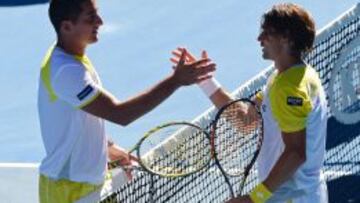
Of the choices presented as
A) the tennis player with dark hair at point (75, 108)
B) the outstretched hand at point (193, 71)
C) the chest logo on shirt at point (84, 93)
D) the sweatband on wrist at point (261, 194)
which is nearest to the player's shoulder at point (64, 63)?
the tennis player with dark hair at point (75, 108)

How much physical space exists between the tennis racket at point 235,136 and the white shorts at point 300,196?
24 cm

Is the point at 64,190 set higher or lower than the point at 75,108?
lower

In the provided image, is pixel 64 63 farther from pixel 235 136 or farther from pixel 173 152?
pixel 235 136

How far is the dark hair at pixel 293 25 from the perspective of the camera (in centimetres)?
567

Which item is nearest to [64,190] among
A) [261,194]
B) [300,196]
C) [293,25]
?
[261,194]

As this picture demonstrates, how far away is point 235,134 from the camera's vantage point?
20.9ft

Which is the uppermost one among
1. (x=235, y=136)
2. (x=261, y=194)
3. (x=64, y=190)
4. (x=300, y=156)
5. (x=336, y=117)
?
(x=300, y=156)

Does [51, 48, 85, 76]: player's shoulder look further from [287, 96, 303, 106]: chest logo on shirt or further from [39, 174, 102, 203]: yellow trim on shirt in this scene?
[287, 96, 303, 106]: chest logo on shirt

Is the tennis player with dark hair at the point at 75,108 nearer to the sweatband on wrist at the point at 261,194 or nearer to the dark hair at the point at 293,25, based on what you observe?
the dark hair at the point at 293,25

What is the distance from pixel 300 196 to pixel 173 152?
0.77 metres

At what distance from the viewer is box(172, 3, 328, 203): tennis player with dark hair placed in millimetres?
5598

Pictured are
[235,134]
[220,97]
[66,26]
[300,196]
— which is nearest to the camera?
[300,196]

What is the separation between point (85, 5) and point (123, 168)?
0.78m

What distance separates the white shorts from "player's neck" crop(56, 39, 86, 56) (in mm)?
1052
